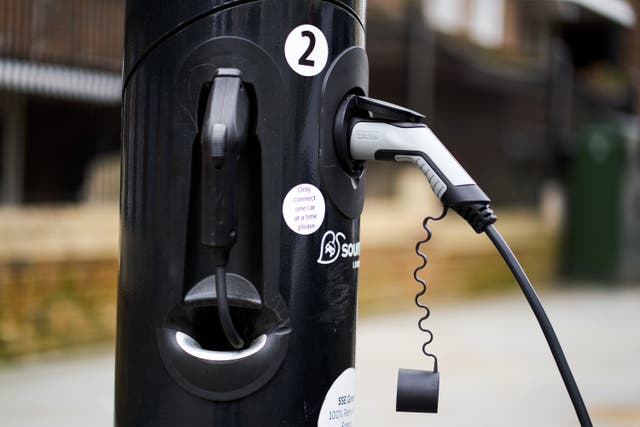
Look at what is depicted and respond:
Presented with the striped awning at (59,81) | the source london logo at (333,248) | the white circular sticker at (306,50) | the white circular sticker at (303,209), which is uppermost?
the striped awning at (59,81)

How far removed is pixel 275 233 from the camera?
7.38 ft

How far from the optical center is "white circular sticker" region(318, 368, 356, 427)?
7.73ft

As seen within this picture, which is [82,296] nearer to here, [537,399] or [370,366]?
[370,366]

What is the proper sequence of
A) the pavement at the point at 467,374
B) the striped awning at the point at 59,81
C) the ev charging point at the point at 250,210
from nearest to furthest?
the ev charging point at the point at 250,210, the pavement at the point at 467,374, the striped awning at the point at 59,81

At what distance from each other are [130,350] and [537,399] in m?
4.42

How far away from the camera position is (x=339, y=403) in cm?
240

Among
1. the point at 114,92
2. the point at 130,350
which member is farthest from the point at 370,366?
the point at 130,350

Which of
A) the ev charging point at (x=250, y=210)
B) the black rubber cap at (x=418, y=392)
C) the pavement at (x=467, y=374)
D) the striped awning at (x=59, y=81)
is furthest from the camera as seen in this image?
the striped awning at (x=59, y=81)

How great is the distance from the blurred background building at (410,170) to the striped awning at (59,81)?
1 centimetres

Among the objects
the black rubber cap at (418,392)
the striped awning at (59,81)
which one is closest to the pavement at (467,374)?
the striped awning at (59,81)

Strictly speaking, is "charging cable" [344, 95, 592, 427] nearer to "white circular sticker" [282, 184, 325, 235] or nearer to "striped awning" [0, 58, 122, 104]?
"white circular sticker" [282, 184, 325, 235]

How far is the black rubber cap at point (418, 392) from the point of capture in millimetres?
Result: 2336

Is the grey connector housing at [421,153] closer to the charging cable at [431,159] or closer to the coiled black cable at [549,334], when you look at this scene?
the charging cable at [431,159]

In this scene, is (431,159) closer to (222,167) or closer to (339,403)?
(222,167)
